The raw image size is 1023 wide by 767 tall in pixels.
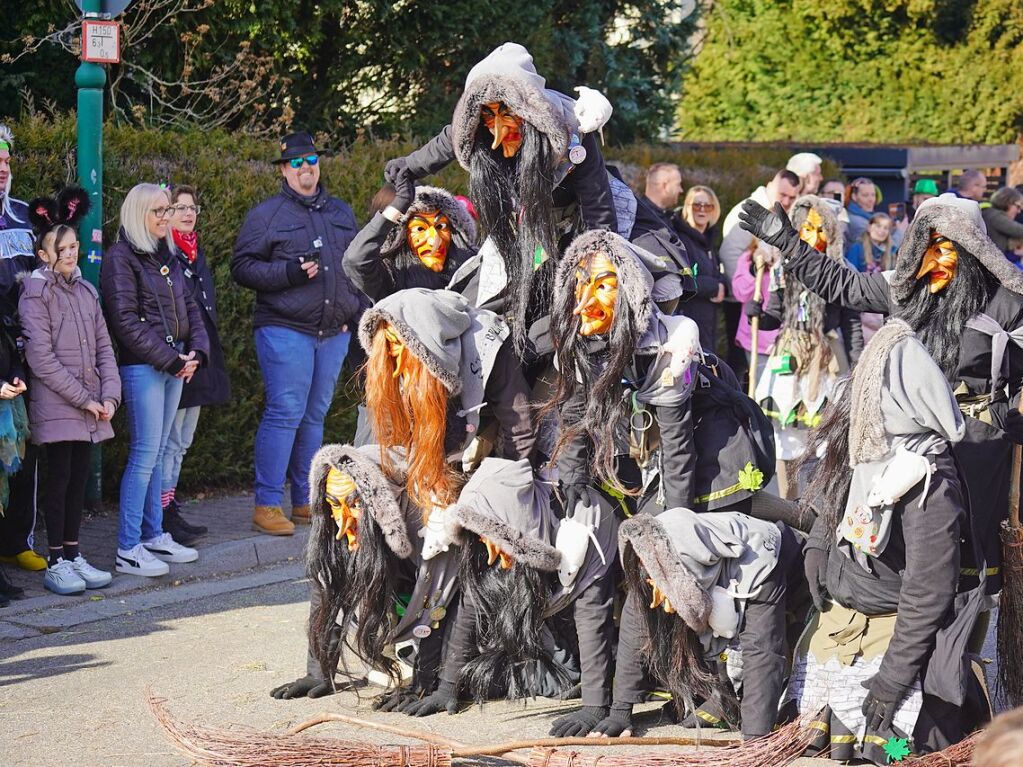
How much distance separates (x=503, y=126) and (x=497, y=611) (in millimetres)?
1853

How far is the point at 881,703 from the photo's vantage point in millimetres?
4891

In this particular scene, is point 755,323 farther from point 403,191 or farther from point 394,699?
point 394,699

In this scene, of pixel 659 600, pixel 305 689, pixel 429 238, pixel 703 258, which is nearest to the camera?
pixel 659 600

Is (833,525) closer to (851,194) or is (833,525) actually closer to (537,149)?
(537,149)

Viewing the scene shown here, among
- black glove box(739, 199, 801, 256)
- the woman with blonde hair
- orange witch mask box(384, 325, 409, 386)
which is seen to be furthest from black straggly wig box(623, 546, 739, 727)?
the woman with blonde hair

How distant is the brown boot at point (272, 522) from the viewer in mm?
8469

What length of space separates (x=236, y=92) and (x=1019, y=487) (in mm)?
8165

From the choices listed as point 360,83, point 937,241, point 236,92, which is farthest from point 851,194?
point 937,241

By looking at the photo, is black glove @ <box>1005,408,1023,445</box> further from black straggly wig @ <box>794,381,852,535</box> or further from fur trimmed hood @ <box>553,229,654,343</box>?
fur trimmed hood @ <box>553,229,654,343</box>

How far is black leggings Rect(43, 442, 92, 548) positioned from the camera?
7.08 m

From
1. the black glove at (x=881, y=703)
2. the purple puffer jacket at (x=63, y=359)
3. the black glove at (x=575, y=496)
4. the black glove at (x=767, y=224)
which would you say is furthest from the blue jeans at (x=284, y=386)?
the black glove at (x=881, y=703)

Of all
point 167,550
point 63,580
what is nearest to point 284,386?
point 167,550

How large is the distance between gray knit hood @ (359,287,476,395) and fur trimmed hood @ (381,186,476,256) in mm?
781

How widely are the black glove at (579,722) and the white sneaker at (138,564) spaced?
2.99 m
